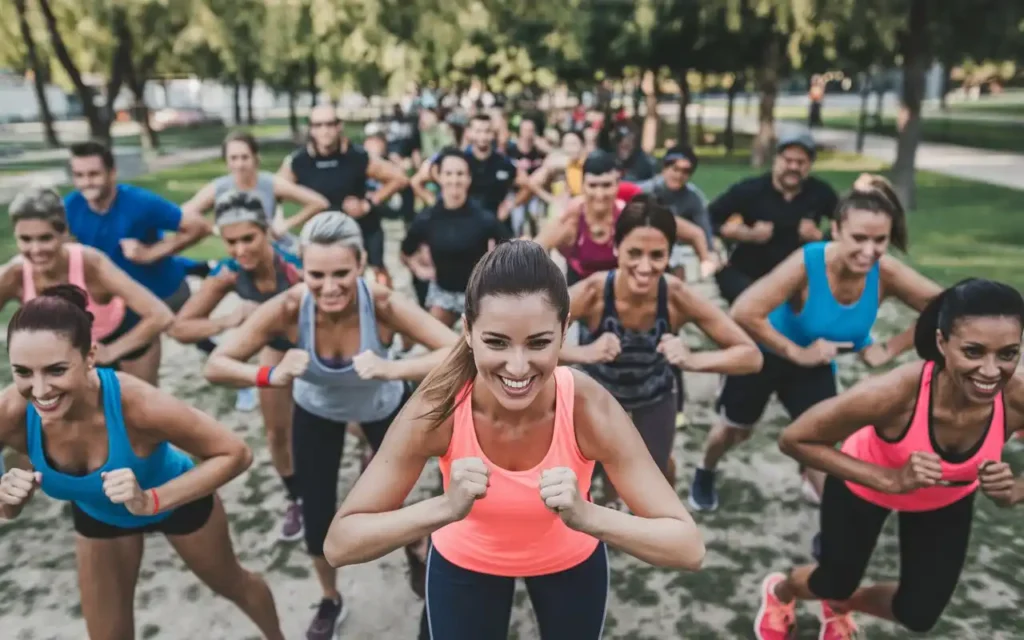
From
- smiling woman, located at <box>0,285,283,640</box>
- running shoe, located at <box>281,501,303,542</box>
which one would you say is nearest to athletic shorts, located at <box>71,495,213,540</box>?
smiling woman, located at <box>0,285,283,640</box>

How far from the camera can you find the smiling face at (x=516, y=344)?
6.55 feet

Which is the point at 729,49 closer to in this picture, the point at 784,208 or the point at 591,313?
the point at 784,208

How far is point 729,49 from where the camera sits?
22859mm

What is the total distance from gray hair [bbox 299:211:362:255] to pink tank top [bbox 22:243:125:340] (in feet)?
3.55

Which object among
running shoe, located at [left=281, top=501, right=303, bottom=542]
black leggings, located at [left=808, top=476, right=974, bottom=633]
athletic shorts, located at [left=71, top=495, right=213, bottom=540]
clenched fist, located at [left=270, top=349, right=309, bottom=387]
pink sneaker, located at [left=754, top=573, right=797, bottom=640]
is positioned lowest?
running shoe, located at [left=281, top=501, right=303, bottom=542]

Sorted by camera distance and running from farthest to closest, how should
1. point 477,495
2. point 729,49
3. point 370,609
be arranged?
point 729,49 < point 370,609 < point 477,495

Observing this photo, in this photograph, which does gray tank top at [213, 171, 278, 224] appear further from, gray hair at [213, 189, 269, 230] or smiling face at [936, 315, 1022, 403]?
smiling face at [936, 315, 1022, 403]

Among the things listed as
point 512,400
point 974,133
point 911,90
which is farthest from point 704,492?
point 974,133

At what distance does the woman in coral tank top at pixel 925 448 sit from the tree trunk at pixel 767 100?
20.7 metres

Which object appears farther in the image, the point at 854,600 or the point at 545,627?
the point at 854,600

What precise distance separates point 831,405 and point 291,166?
17.6 ft

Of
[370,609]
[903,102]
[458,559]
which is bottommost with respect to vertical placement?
[370,609]

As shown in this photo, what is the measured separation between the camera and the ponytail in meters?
2.26

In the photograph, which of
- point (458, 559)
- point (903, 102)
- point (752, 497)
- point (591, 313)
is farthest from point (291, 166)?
point (903, 102)
